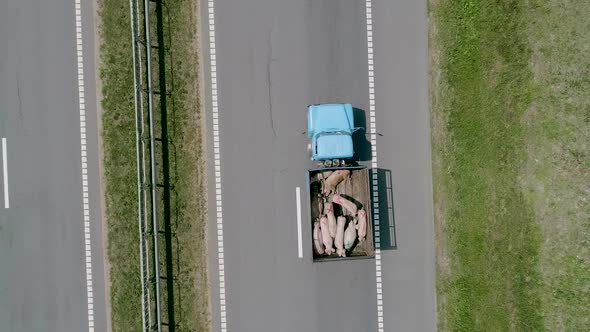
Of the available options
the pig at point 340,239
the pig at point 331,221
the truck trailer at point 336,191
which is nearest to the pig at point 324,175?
the truck trailer at point 336,191

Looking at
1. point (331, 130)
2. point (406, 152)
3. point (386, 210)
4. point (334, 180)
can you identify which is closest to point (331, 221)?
point (334, 180)

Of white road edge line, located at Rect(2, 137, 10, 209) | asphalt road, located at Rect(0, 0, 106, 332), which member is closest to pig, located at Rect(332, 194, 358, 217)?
asphalt road, located at Rect(0, 0, 106, 332)

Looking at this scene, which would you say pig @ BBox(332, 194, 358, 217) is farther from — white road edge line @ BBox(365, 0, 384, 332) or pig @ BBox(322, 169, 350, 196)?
white road edge line @ BBox(365, 0, 384, 332)

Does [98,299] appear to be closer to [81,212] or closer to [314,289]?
[81,212]

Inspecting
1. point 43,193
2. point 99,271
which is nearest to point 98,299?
point 99,271

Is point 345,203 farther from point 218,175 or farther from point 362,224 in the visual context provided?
point 218,175
